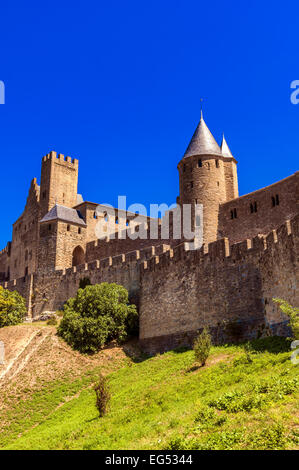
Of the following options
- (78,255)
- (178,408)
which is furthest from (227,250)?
(78,255)

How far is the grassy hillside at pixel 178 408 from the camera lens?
11633 millimetres

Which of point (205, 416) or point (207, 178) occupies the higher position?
point (207, 178)

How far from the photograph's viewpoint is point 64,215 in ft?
166

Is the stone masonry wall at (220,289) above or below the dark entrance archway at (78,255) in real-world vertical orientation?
below

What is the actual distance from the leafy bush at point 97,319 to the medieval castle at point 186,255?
1323 mm

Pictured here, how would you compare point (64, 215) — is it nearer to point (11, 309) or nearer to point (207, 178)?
point (11, 309)

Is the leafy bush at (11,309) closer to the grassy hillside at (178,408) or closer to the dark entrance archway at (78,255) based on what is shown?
the dark entrance archway at (78,255)

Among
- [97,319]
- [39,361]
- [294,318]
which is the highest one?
[97,319]

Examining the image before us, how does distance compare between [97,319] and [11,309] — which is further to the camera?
[11,309]

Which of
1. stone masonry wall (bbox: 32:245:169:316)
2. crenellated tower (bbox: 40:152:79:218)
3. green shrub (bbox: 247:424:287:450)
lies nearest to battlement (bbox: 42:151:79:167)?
crenellated tower (bbox: 40:152:79:218)

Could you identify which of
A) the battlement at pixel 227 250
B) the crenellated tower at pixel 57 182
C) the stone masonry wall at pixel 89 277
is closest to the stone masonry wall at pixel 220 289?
the battlement at pixel 227 250

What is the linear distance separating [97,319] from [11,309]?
40.6 feet
